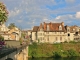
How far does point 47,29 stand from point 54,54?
61.0 feet

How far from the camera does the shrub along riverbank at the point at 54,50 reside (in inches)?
3287

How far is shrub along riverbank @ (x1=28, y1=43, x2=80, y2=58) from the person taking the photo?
3287 inches

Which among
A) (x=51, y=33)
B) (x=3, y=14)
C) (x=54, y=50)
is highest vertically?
(x=51, y=33)

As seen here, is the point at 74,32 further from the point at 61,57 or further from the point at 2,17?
the point at 2,17

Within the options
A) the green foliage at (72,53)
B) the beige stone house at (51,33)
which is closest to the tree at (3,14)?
the green foliage at (72,53)

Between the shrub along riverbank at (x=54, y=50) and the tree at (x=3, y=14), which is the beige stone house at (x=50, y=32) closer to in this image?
the shrub along riverbank at (x=54, y=50)

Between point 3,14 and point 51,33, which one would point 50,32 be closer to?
point 51,33

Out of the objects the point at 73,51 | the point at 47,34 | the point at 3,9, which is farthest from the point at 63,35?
the point at 3,9

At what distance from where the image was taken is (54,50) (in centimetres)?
8581

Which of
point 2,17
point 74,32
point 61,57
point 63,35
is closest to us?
point 2,17

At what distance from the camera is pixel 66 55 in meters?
83.6

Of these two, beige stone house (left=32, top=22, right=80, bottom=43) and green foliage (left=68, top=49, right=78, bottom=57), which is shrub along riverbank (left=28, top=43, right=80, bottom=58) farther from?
beige stone house (left=32, top=22, right=80, bottom=43)

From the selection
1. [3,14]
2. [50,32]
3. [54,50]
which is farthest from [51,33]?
[3,14]

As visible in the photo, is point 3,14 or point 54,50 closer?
point 3,14
